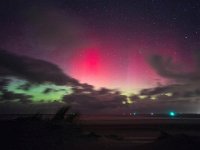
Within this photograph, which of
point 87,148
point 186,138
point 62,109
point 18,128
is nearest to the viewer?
point 186,138

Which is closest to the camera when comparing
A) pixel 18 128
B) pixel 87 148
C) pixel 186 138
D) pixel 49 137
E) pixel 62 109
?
pixel 186 138

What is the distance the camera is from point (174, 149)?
32625mm

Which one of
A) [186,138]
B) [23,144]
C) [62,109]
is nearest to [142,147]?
[186,138]

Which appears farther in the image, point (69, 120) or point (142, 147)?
point (69, 120)

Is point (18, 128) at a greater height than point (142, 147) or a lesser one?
greater

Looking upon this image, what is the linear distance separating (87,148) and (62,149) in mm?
3991

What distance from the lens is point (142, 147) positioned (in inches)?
1404

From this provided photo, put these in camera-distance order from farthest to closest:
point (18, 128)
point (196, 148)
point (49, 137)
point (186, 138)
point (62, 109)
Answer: point (62, 109) → point (18, 128) → point (49, 137) → point (186, 138) → point (196, 148)

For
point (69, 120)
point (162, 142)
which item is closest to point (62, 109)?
point (69, 120)

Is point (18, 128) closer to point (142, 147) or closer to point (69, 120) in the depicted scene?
point (142, 147)

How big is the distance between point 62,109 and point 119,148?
39.5m

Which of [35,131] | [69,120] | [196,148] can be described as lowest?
[196,148]

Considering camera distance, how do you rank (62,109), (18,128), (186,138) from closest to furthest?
1. (186,138)
2. (18,128)
3. (62,109)

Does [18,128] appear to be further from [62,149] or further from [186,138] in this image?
[186,138]
